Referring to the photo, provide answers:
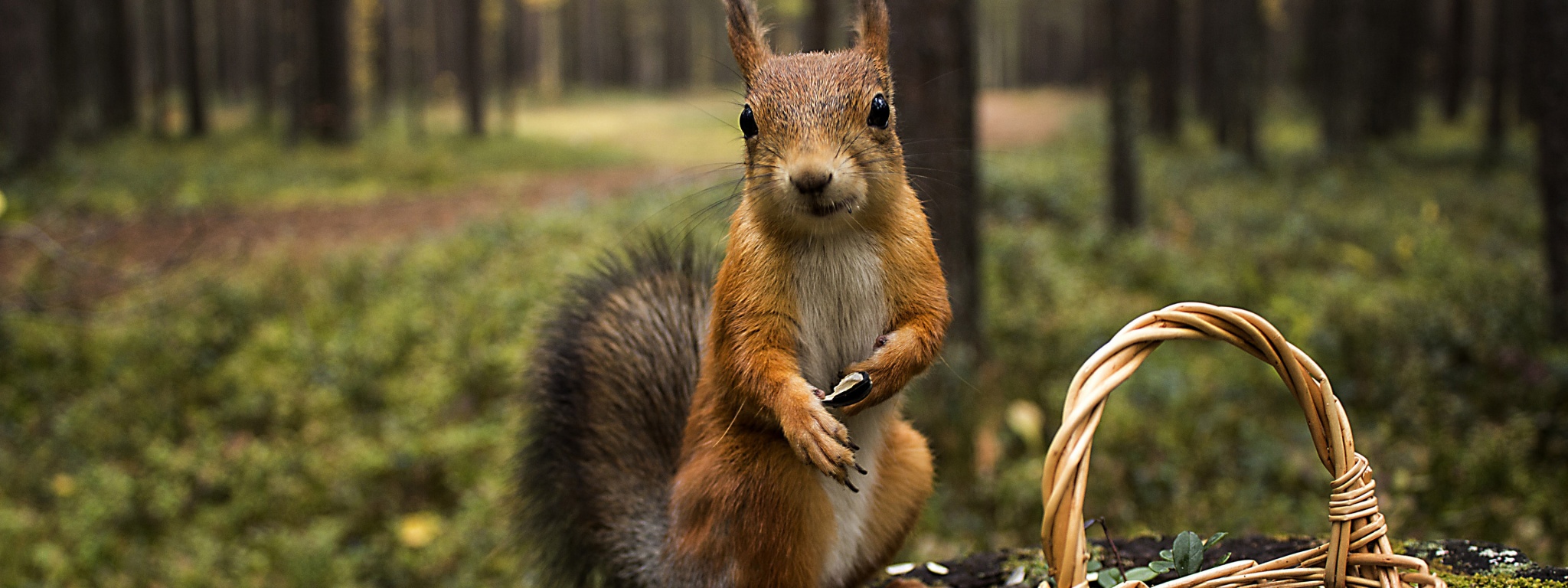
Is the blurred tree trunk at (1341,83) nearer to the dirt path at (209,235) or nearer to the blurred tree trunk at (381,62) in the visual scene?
the dirt path at (209,235)

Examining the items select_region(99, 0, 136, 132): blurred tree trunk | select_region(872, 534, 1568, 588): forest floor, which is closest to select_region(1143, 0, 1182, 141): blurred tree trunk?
select_region(872, 534, 1568, 588): forest floor

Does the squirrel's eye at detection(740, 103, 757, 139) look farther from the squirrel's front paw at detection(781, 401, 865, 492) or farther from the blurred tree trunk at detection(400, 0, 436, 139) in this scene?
the blurred tree trunk at detection(400, 0, 436, 139)

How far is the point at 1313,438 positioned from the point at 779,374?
33.8 inches

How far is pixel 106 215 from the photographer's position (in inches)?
356

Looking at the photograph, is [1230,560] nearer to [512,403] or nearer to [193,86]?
[512,403]

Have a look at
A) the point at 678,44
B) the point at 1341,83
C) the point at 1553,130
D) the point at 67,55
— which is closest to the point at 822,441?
the point at 1553,130

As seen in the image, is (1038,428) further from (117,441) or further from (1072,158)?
(1072,158)

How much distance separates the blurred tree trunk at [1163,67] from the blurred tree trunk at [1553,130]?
9325 mm

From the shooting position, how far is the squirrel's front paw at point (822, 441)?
4.75ft

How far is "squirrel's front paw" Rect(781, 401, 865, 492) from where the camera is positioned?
4.75 feet

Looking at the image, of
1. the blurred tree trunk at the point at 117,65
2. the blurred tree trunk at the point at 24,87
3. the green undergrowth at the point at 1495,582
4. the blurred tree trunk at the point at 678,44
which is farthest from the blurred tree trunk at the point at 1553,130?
the blurred tree trunk at the point at 678,44

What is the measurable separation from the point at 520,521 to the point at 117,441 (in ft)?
12.6

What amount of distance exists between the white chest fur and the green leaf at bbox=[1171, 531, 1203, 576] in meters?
0.53

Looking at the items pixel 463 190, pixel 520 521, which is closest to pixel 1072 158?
pixel 463 190
